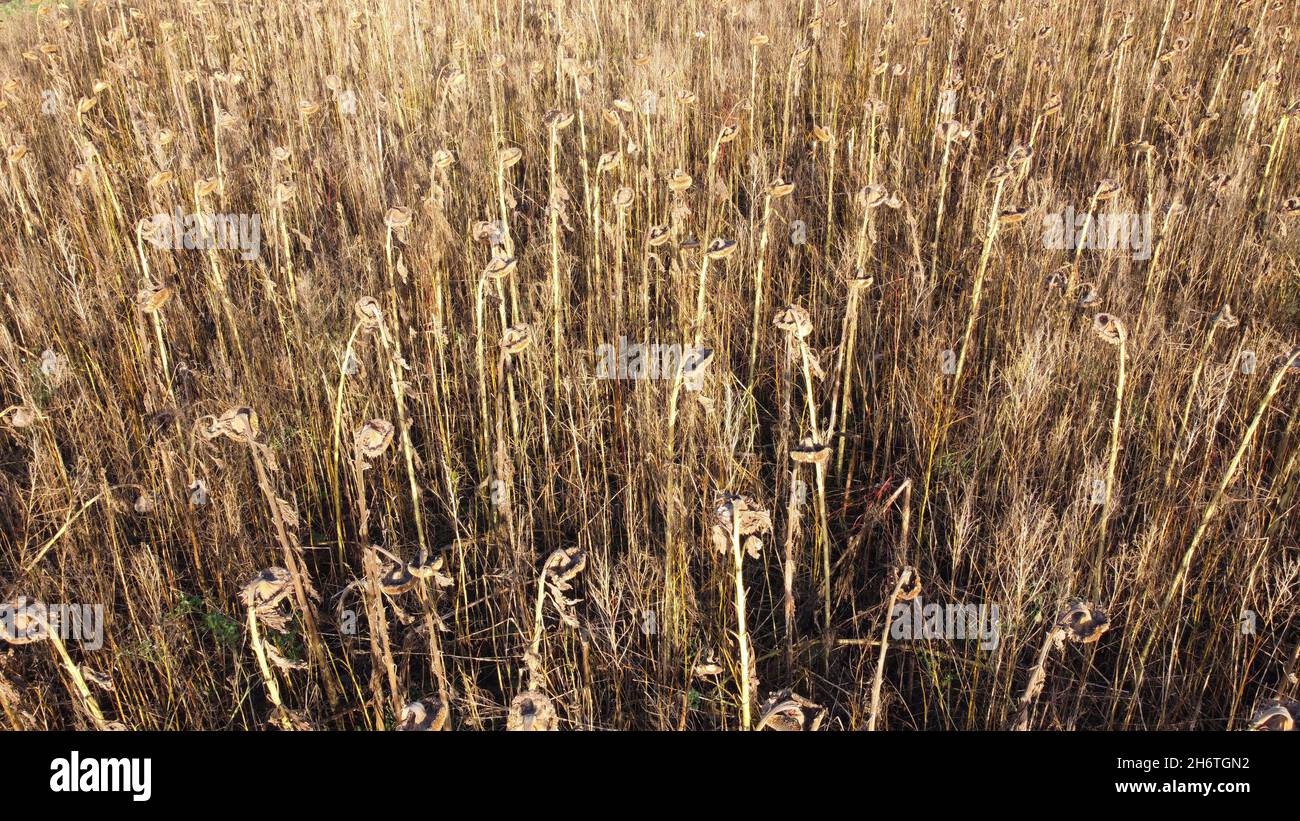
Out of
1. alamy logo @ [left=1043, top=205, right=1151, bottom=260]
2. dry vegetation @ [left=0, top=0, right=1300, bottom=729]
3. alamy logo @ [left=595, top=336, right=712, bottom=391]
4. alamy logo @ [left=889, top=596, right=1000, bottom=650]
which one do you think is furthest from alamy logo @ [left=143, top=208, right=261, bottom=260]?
alamy logo @ [left=1043, top=205, right=1151, bottom=260]

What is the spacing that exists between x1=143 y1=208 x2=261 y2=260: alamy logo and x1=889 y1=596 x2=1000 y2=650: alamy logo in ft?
7.07

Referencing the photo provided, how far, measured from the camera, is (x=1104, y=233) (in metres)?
2.55

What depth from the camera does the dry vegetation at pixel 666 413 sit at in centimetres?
158

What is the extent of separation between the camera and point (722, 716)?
156cm

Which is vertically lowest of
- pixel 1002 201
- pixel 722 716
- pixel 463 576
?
pixel 722 716

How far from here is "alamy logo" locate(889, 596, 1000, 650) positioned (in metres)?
1.65

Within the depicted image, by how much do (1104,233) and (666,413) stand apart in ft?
5.30

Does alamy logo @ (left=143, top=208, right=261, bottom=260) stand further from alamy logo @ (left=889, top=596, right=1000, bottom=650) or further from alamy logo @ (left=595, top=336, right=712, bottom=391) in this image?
alamy logo @ (left=889, top=596, right=1000, bottom=650)

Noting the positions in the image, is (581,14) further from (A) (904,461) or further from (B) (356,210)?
(A) (904,461)

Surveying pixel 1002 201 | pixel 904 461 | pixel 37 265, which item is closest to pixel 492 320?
pixel 904 461

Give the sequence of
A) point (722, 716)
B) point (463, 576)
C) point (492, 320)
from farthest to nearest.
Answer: point (492, 320), point (463, 576), point (722, 716)

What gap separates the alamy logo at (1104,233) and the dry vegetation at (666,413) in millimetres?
80
